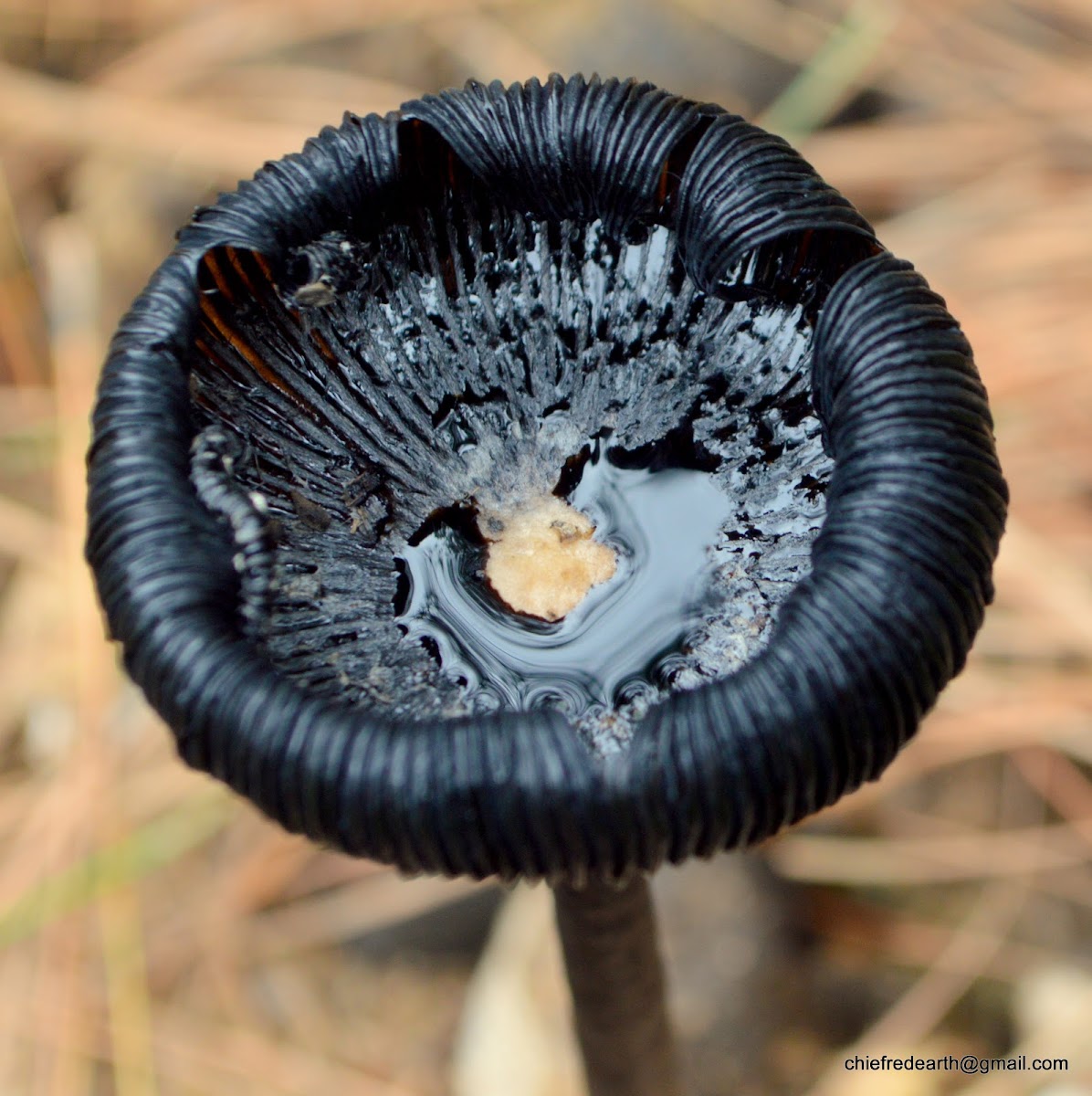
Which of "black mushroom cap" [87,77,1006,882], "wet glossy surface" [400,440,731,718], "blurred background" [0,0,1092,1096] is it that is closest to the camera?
"black mushroom cap" [87,77,1006,882]

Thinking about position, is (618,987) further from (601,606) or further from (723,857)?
(723,857)

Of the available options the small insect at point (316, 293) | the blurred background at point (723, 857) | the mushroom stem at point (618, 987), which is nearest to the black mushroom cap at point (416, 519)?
the small insect at point (316, 293)

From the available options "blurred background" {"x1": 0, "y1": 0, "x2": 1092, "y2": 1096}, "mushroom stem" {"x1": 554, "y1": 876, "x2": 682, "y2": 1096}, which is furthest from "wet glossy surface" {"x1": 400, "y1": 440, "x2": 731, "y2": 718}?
"blurred background" {"x1": 0, "y1": 0, "x2": 1092, "y2": 1096}

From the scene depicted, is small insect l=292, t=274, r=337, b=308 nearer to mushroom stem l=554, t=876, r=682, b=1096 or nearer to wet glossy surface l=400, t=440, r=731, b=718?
wet glossy surface l=400, t=440, r=731, b=718

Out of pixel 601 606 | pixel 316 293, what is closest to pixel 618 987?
pixel 601 606

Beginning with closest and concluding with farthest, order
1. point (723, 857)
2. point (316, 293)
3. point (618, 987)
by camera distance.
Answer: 1. point (316, 293)
2. point (618, 987)
3. point (723, 857)

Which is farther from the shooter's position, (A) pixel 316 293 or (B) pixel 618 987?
(B) pixel 618 987

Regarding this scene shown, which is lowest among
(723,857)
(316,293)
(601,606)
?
(723,857)
